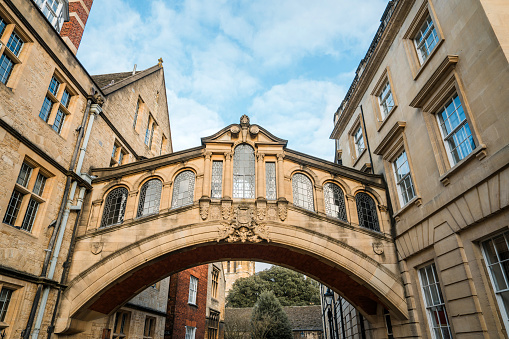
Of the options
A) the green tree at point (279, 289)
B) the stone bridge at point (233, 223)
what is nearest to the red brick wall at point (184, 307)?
the stone bridge at point (233, 223)

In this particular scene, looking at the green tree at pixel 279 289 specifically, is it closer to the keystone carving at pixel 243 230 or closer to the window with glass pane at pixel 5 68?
the keystone carving at pixel 243 230

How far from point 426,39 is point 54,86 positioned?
11440mm

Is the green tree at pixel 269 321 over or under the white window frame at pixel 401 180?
under

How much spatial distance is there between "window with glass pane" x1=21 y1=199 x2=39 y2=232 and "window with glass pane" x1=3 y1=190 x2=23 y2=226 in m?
0.29

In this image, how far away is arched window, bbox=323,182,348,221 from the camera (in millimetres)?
11312

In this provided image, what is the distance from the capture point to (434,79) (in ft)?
27.7

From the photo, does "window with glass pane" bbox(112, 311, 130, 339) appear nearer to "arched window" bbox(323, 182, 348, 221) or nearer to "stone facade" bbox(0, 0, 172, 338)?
"stone facade" bbox(0, 0, 172, 338)

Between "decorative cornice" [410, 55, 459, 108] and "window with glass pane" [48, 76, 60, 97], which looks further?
"window with glass pane" [48, 76, 60, 97]

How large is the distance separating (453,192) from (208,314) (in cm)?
1905

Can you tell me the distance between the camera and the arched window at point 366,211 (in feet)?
Answer: 37.1

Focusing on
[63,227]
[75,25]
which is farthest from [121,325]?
[75,25]

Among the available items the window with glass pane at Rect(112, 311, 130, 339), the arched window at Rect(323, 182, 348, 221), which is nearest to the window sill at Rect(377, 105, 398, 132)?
the arched window at Rect(323, 182, 348, 221)

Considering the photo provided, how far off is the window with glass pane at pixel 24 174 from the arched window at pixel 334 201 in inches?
354

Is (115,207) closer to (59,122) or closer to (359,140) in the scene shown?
(59,122)
